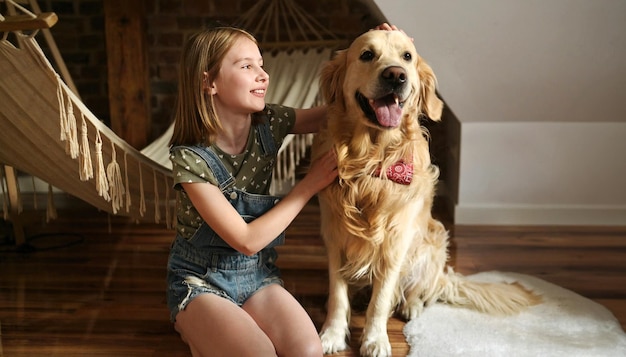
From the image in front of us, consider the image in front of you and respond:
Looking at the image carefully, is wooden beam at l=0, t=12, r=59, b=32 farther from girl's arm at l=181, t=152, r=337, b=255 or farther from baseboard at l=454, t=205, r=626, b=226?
baseboard at l=454, t=205, r=626, b=226

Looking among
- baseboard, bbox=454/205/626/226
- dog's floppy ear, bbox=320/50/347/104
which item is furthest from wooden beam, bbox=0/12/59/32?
baseboard, bbox=454/205/626/226

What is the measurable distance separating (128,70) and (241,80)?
1.49 meters

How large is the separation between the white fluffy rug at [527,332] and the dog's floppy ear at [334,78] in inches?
26.8

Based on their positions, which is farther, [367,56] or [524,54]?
[524,54]

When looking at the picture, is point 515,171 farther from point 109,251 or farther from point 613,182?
point 109,251

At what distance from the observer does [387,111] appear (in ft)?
5.00

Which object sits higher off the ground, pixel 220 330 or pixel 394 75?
pixel 394 75

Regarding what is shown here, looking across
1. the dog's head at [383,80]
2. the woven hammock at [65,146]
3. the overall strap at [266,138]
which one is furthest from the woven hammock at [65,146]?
the dog's head at [383,80]

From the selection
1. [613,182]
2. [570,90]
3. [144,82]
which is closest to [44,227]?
[144,82]

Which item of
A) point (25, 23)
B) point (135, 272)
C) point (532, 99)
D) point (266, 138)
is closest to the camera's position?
point (25, 23)

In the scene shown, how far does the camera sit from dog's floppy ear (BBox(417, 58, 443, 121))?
5.40 ft

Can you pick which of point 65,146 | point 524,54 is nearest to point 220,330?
point 65,146

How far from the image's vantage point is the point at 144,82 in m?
2.88

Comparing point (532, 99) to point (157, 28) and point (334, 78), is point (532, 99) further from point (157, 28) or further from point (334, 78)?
point (157, 28)
